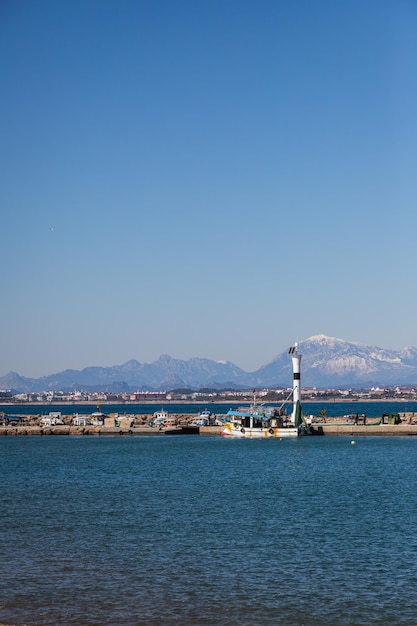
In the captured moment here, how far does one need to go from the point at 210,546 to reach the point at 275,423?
70.5 meters

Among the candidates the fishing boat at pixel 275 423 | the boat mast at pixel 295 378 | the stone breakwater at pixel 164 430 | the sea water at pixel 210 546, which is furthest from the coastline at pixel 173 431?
the sea water at pixel 210 546

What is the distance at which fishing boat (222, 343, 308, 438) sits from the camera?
9706 cm

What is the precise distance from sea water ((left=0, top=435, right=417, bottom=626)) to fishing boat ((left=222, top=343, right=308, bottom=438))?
3469 centimetres

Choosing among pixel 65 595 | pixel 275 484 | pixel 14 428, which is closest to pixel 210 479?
pixel 275 484

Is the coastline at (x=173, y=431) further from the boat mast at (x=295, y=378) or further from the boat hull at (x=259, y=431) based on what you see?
the boat mast at (x=295, y=378)

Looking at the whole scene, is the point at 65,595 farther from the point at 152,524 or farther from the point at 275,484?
the point at 275,484

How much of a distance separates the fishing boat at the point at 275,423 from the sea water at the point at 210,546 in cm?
3469

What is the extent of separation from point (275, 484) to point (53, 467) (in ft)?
72.5

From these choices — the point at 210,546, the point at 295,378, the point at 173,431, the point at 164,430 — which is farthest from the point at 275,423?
the point at 210,546

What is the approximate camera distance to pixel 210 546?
30781mm

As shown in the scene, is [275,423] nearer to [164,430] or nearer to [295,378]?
[295,378]

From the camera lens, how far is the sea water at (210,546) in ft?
73.9

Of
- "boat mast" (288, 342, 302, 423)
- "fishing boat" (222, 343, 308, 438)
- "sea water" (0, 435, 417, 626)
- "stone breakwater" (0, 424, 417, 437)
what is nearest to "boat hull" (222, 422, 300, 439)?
"fishing boat" (222, 343, 308, 438)

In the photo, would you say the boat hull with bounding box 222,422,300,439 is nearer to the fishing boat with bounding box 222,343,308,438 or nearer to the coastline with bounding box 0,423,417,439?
the fishing boat with bounding box 222,343,308,438
